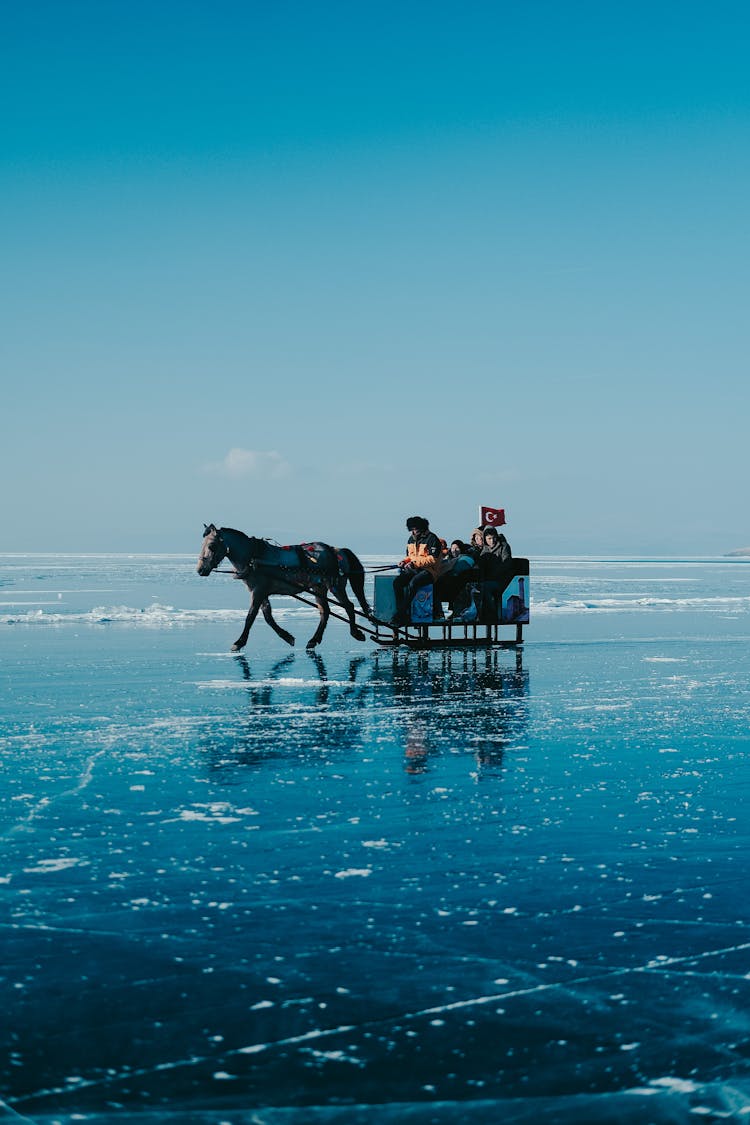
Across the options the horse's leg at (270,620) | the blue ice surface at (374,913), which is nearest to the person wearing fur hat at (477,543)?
the horse's leg at (270,620)

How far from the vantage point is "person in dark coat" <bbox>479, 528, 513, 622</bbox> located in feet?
63.3

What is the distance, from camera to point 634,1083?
3719 millimetres

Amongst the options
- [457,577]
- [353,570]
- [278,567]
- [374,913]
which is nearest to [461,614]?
[457,577]

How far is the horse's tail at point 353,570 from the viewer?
20375 millimetres

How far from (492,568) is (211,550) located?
4654 millimetres

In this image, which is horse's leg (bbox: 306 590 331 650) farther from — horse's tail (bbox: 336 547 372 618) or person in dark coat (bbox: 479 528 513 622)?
person in dark coat (bbox: 479 528 513 622)

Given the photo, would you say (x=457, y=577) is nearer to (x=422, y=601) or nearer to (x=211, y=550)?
(x=422, y=601)

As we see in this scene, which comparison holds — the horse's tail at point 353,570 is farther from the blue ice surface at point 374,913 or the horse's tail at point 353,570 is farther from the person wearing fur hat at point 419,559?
the blue ice surface at point 374,913

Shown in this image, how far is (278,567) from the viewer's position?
771 inches

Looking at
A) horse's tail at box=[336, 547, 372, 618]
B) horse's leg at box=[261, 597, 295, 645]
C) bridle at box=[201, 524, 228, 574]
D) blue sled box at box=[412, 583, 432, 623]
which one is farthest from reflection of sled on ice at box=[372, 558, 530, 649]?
bridle at box=[201, 524, 228, 574]

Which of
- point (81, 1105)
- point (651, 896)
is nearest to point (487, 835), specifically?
point (651, 896)

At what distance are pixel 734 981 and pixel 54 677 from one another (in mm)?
12634

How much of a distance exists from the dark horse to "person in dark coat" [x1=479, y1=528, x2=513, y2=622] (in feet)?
7.28

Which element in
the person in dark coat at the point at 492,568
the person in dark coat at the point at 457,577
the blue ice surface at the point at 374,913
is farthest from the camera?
the person in dark coat at the point at 492,568
